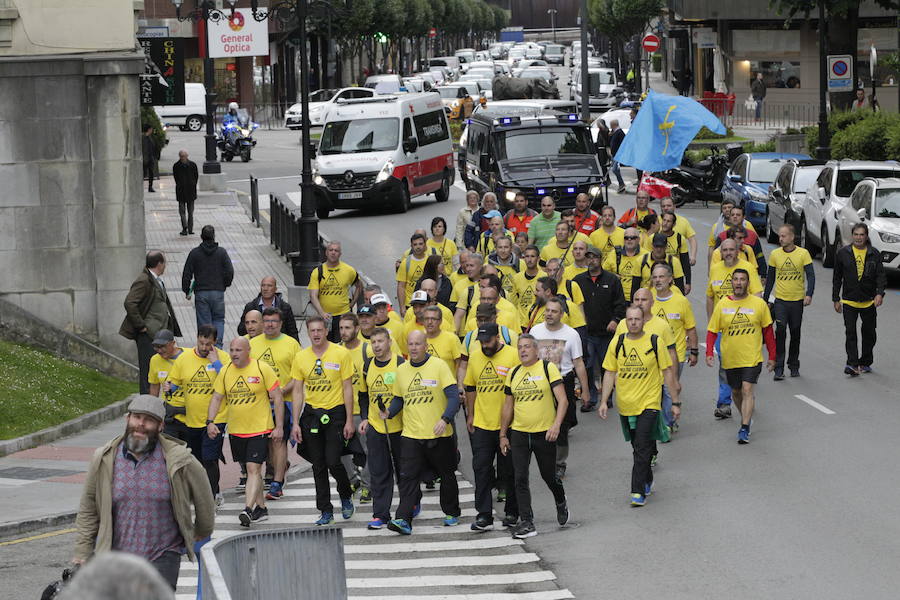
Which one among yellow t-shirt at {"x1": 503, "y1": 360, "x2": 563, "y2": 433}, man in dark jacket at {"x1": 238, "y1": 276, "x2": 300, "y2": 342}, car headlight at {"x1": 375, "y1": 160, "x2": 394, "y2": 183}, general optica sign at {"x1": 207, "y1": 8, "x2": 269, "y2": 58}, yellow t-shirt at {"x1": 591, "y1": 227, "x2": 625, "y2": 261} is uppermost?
general optica sign at {"x1": 207, "y1": 8, "x2": 269, "y2": 58}

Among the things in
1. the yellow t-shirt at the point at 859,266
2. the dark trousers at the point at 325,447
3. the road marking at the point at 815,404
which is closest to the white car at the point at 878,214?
the yellow t-shirt at the point at 859,266

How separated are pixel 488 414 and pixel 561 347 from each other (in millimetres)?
1407

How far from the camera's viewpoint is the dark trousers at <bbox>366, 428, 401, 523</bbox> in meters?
12.4

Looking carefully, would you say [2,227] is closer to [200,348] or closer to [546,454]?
[200,348]

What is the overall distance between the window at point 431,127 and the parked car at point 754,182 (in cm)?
671

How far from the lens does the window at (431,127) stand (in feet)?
111

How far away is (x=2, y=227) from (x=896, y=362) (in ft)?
35.3

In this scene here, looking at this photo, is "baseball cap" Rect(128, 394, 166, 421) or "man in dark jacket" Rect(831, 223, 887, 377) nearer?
"baseball cap" Rect(128, 394, 166, 421)

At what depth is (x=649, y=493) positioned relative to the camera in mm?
12883

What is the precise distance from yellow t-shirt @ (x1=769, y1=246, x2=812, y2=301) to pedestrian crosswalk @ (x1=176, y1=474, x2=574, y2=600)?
5.37 meters

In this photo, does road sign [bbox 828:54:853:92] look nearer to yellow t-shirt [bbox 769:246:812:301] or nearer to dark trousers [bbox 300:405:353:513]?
yellow t-shirt [bbox 769:246:812:301]

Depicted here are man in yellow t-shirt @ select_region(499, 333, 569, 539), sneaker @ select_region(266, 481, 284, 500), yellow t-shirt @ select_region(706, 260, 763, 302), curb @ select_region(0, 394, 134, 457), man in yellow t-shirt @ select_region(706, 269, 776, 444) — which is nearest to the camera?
man in yellow t-shirt @ select_region(499, 333, 569, 539)

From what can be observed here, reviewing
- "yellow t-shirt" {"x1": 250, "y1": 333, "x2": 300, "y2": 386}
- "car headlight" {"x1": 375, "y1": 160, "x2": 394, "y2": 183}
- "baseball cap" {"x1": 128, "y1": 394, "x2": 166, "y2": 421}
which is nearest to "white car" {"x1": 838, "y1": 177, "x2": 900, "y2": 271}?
"car headlight" {"x1": 375, "y1": 160, "x2": 394, "y2": 183}

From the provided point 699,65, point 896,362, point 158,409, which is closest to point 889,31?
point 699,65
